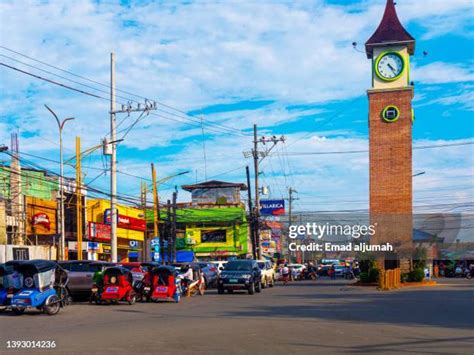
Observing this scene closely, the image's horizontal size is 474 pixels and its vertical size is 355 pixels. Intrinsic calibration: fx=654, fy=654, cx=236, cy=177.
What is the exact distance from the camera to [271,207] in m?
57.3

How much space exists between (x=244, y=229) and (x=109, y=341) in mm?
55124

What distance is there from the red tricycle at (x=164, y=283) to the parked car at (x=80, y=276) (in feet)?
6.98

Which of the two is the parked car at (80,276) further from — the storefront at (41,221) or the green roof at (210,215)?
the green roof at (210,215)

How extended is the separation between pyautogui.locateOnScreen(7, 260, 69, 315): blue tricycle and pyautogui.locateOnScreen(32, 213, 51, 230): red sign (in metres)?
26.4

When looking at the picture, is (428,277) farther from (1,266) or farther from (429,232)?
(1,266)

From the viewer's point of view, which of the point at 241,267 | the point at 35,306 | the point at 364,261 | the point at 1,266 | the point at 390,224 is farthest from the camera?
the point at 390,224

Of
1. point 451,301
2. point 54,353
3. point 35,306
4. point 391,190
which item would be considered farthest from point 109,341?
point 391,190

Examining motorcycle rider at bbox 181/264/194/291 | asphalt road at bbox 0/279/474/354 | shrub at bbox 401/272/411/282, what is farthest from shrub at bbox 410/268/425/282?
asphalt road at bbox 0/279/474/354

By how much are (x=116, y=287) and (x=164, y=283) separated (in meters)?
2.78

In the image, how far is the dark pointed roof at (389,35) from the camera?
50.7 m

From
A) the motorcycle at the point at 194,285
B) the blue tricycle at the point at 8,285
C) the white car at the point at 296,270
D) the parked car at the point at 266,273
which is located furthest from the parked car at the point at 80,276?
the white car at the point at 296,270

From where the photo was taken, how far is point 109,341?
12.6 m
